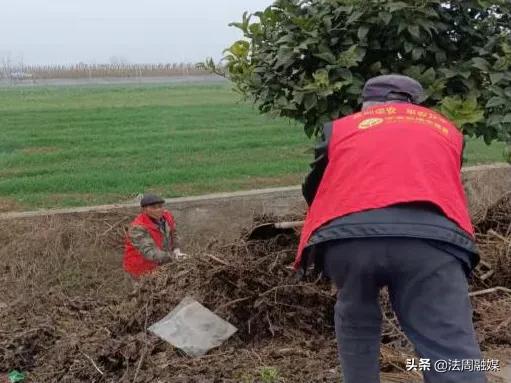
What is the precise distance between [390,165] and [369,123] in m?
0.23

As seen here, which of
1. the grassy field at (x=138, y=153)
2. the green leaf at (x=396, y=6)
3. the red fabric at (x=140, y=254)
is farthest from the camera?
the grassy field at (x=138, y=153)

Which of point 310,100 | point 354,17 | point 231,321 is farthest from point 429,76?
point 231,321

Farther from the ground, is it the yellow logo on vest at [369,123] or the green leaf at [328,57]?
the green leaf at [328,57]

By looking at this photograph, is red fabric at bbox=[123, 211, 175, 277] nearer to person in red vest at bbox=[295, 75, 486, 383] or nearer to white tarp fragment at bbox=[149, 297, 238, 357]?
white tarp fragment at bbox=[149, 297, 238, 357]

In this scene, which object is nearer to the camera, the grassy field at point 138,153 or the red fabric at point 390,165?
the red fabric at point 390,165

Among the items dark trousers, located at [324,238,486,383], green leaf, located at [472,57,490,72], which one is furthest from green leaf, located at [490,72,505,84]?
dark trousers, located at [324,238,486,383]

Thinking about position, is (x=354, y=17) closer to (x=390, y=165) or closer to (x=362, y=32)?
(x=362, y=32)

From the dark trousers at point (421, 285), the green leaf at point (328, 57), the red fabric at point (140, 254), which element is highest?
the green leaf at point (328, 57)

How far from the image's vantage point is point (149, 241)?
6.81m

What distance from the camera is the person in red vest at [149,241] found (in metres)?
6.77

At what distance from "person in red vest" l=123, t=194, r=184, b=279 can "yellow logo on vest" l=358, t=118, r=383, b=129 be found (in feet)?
12.9

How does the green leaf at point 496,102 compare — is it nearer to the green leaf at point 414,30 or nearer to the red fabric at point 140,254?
the green leaf at point 414,30

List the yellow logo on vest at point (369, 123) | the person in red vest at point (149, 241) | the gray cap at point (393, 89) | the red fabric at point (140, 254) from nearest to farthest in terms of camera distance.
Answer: the yellow logo on vest at point (369, 123)
the gray cap at point (393, 89)
the person in red vest at point (149, 241)
the red fabric at point (140, 254)

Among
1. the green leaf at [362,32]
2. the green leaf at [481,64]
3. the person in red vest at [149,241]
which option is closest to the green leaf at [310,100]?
the green leaf at [362,32]
